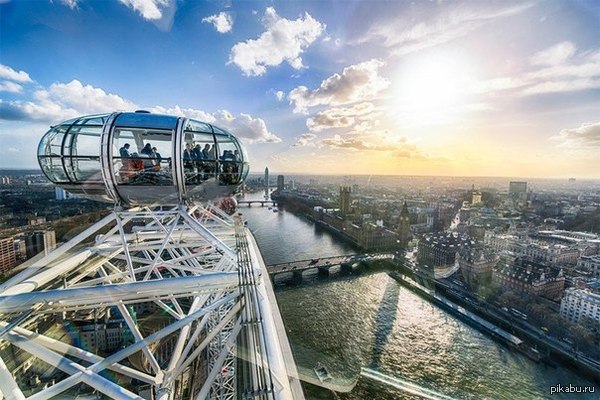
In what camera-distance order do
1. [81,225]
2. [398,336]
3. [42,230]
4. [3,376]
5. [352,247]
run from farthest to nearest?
1. [352,247]
2. [81,225]
3. [42,230]
4. [398,336]
5. [3,376]

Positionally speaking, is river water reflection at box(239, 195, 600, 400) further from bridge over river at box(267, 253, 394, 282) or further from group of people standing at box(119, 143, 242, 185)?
group of people standing at box(119, 143, 242, 185)

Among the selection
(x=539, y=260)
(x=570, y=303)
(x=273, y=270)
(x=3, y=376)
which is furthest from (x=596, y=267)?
(x=3, y=376)

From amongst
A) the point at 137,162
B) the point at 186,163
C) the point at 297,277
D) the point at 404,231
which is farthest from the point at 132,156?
the point at 404,231

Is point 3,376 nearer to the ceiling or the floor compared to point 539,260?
nearer to the ceiling

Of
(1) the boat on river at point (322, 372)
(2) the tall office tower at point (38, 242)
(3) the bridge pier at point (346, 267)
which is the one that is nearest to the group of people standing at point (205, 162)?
(1) the boat on river at point (322, 372)

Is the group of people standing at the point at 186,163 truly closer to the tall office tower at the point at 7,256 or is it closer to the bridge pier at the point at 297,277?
the tall office tower at the point at 7,256

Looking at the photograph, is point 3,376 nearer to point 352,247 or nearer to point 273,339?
Result: point 273,339
